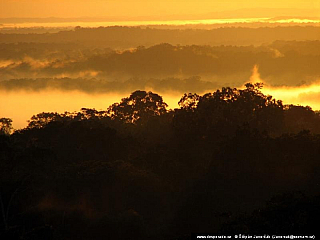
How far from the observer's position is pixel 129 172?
4444 centimetres

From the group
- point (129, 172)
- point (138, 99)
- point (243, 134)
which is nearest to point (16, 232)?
point (129, 172)

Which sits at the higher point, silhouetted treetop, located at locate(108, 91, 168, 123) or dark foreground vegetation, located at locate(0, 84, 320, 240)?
silhouetted treetop, located at locate(108, 91, 168, 123)

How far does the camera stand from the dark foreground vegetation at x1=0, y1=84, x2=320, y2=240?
3478cm

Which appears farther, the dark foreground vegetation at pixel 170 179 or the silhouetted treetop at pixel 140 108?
the silhouetted treetop at pixel 140 108

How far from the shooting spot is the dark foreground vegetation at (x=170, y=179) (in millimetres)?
34781

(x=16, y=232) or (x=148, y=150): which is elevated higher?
(x=148, y=150)

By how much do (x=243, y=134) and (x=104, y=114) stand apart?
3172 cm

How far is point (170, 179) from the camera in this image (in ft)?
152

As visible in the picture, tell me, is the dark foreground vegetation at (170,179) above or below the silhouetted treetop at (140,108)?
below

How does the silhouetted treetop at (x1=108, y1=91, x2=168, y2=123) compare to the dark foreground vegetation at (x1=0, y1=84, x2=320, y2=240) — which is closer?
the dark foreground vegetation at (x1=0, y1=84, x2=320, y2=240)

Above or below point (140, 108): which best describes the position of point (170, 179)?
below

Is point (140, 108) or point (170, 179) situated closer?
point (170, 179)

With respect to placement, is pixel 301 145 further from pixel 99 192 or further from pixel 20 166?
pixel 20 166

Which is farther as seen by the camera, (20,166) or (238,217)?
(20,166)
